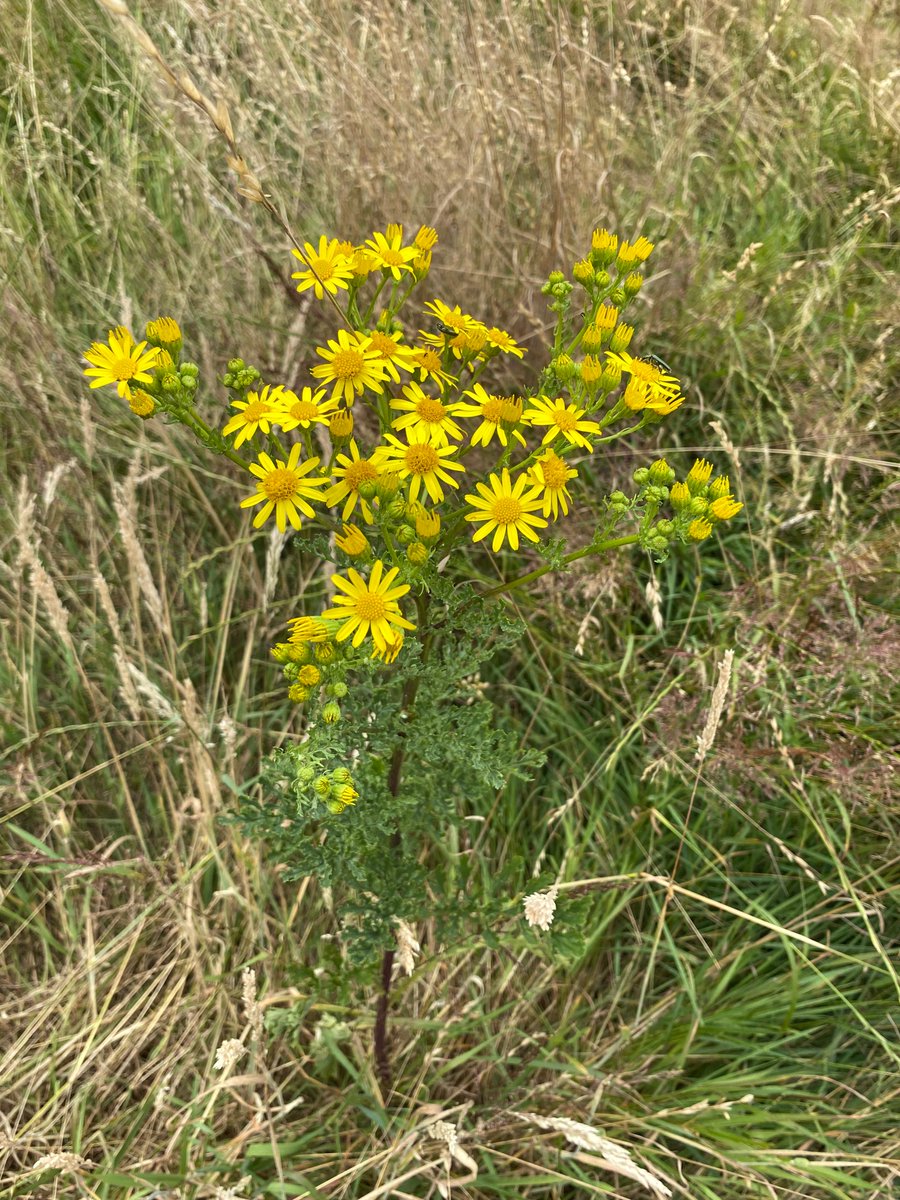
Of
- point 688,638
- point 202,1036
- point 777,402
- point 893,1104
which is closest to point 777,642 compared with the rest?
point 688,638

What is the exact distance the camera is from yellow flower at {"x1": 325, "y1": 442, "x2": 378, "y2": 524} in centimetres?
129

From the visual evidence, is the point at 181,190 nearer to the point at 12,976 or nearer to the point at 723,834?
the point at 12,976

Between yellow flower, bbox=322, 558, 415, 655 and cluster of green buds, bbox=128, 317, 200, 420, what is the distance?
0.40 metres

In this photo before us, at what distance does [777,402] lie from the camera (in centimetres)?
278

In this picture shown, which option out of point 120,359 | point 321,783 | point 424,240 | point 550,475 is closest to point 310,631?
point 321,783

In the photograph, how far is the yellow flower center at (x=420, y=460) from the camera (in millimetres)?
1312

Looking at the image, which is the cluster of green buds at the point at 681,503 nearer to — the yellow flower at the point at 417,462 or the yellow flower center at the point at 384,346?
the yellow flower at the point at 417,462

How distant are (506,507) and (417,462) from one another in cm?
15

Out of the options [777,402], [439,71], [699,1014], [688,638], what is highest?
[439,71]

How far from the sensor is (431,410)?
1.38 metres

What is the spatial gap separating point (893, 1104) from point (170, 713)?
1901 millimetres

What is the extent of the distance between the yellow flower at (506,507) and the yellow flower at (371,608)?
0.16 metres

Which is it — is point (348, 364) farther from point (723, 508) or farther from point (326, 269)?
point (723, 508)

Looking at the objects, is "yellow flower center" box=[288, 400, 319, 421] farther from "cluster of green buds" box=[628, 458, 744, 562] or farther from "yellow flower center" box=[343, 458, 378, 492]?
Result: "cluster of green buds" box=[628, 458, 744, 562]
